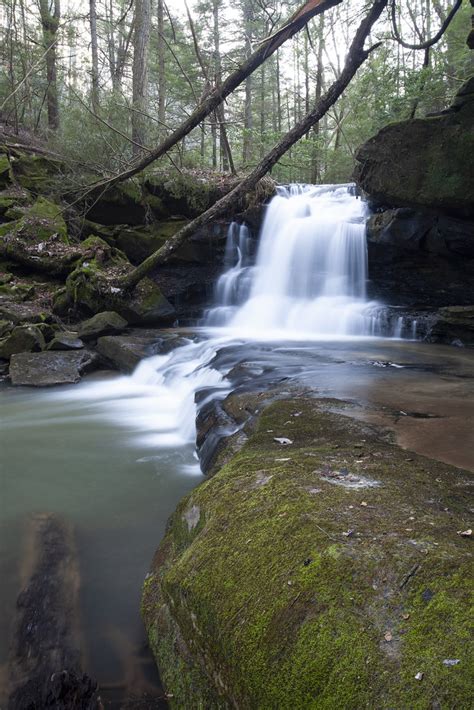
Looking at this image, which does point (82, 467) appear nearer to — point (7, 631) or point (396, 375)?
point (7, 631)

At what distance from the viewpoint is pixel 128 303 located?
37.2 feet

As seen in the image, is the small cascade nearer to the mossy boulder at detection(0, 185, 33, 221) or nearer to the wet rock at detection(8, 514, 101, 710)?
the mossy boulder at detection(0, 185, 33, 221)

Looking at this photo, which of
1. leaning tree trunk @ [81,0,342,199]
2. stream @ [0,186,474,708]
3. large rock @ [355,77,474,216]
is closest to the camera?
stream @ [0,186,474,708]

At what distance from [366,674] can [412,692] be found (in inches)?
5.2

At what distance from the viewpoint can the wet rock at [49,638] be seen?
91.8 inches

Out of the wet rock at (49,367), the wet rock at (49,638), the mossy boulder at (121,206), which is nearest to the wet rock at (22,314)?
the wet rock at (49,367)

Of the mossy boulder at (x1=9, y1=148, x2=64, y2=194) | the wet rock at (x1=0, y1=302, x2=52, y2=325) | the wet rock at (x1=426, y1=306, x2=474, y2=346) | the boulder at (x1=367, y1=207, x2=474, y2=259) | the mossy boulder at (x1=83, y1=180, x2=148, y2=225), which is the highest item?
the mossy boulder at (x1=9, y1=148, x2=64, y2=194)

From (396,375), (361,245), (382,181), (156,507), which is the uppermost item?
(382,181)

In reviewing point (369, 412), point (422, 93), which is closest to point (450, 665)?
point (369, 412)

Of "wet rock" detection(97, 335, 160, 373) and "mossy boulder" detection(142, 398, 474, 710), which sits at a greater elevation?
"mossy boulder" detection(142, 398, 474, 710)

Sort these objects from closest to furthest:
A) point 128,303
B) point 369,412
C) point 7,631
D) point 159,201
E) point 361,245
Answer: point 7,631, point 369,412, point 128,303, point 361,245, point 159,201

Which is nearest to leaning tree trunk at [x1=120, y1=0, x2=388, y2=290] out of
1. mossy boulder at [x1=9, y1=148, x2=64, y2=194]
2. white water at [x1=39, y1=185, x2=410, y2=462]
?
white water at [x1=39, y1=185, x2=410, y2=462]

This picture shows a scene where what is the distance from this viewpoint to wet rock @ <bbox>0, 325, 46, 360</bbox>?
9.38 meters

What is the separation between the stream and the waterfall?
39mm
